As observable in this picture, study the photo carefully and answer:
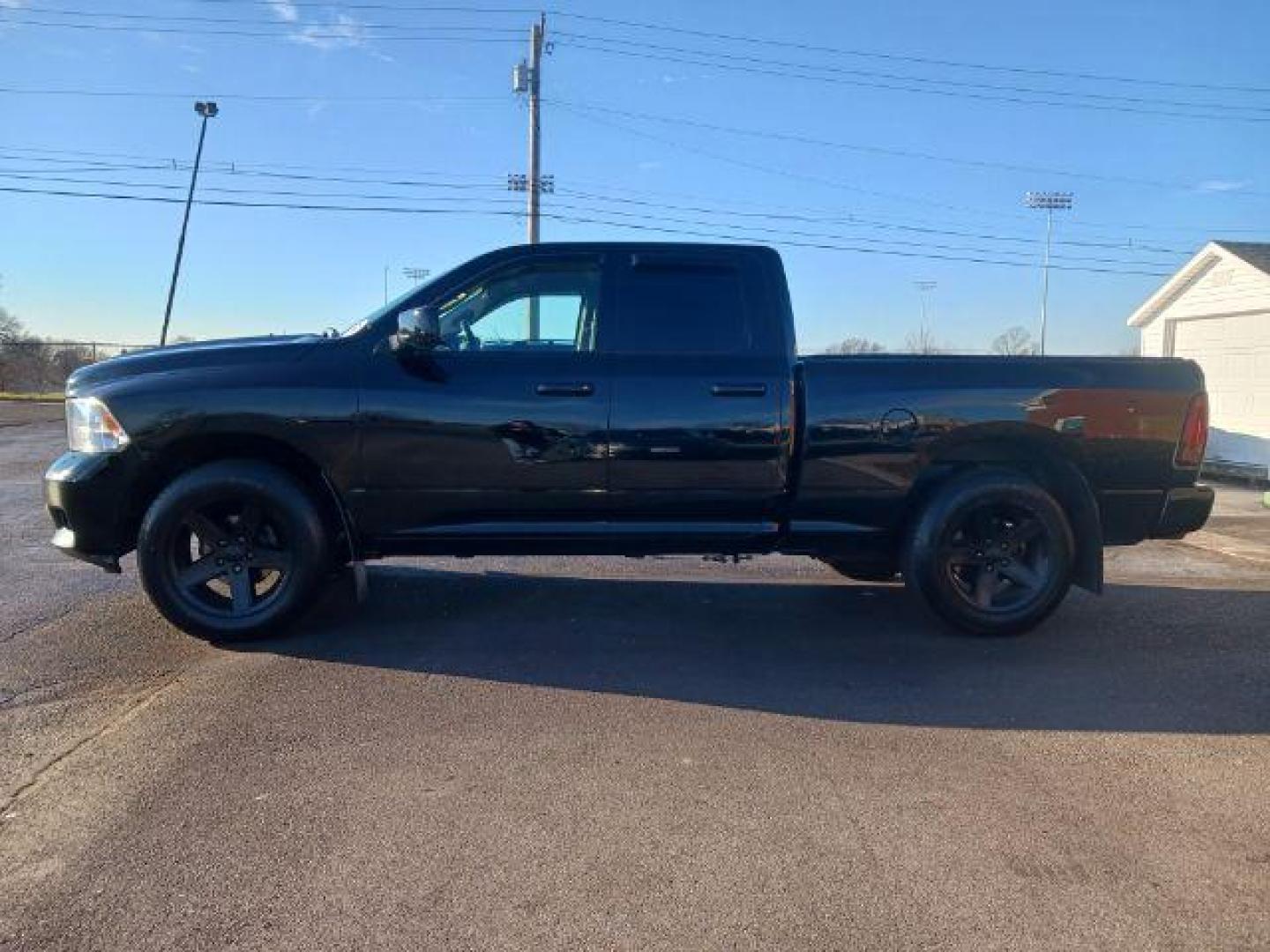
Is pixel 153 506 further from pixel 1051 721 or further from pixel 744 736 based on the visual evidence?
pixel 1051 721

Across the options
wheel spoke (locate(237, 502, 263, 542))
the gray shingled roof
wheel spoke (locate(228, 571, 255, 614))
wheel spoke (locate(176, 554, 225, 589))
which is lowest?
wheel spoke (locate(228, 571, 255, 614))

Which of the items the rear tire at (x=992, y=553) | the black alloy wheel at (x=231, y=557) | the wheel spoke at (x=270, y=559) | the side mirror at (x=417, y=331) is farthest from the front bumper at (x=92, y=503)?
the rear tire at (x=992, y=553)

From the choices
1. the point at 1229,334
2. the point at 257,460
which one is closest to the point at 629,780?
the point at 257,460

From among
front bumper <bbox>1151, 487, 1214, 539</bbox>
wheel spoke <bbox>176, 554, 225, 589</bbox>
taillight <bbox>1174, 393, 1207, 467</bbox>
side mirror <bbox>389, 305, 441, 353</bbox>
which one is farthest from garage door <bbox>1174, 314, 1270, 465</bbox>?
wheel spoke <bbox>176, 554, 225, 589</bbox>

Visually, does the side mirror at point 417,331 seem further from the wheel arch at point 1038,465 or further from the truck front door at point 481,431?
the wheel arch at point 1038,465

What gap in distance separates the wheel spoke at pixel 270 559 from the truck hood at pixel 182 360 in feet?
3.31

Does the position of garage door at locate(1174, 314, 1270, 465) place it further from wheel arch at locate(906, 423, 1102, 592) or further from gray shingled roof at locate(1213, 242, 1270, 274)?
wheel arch at locate(906, 423, 1102, 592)

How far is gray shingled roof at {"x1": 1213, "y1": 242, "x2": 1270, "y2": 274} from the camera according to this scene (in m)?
17.4

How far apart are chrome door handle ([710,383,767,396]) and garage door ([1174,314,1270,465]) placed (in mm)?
14384

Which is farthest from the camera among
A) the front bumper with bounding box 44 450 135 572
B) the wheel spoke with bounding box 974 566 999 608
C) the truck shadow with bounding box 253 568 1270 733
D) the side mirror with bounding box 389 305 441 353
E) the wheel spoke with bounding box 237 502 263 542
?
the wheel spoke with bounding box 974 566 999 608

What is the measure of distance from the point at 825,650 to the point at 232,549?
10.7 feet

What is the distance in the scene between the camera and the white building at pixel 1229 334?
16781 mm

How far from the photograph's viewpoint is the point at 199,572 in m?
5.09

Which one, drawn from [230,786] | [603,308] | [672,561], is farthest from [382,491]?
[672,561]
